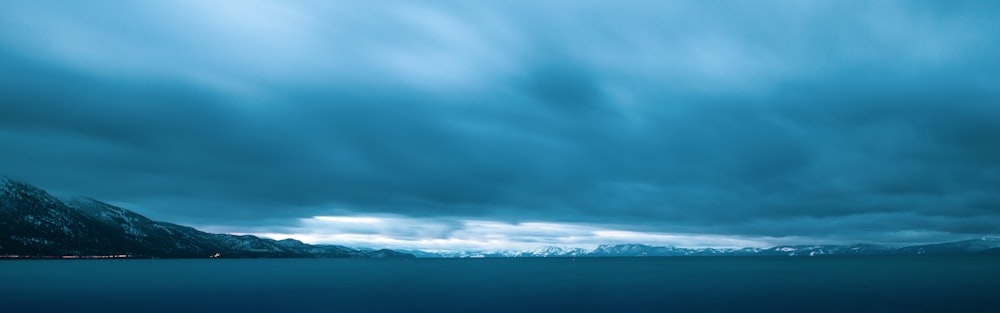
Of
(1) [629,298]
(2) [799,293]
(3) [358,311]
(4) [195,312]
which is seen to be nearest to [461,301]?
(3) [358,311]

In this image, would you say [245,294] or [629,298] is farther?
[245,294]

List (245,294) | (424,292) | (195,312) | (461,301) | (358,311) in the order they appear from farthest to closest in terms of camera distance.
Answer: (424,292) < (245,294) < (461,301) < (358,311) < (195,312)

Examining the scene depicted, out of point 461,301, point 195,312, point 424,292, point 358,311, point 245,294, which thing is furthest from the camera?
point 424,292

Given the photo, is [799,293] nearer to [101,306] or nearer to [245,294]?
[245,294]

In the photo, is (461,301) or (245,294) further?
(245,294)

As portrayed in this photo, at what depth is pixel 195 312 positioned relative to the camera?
9425 cm

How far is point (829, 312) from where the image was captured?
9450 cm

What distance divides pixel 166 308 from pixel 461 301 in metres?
55.6

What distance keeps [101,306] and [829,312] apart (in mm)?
130888

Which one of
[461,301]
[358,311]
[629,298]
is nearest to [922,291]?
[629,298]

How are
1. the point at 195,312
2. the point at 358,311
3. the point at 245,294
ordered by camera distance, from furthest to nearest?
the point at 245,294, the point at 358,311, the point at 195,312

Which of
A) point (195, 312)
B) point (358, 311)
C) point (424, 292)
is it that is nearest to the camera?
point (195, 312)

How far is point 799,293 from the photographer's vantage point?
441 feet

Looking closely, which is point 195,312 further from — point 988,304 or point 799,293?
point 988,304
